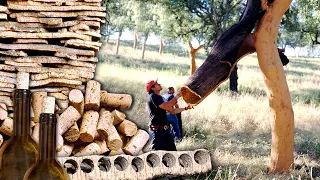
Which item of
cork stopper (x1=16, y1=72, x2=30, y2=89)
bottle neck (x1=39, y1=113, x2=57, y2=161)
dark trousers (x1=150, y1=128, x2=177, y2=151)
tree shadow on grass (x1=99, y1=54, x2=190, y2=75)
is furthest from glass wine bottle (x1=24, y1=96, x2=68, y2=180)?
tree shadow on grass (x1=99, y1=54, x2=190, y2=75)

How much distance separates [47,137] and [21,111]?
0.14 m

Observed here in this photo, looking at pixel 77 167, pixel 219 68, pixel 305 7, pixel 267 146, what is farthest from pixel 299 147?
pixel 305 7

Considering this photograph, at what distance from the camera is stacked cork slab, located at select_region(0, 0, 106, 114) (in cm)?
420

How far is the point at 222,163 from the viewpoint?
5.38 meters

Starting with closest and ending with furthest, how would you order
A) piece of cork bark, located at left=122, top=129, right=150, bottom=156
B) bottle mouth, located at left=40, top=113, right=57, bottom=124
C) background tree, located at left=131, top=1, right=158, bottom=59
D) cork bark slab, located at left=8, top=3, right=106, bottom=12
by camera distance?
bottle mouth, located at left=40, top=113, right=57, bottom=124 → cork bark slab, located at left=8, top=3, right=106, bottom=12 → piece of cork bark, located at left=122, top=129, right=150, bottom=156 → background tree, located at left=131, top=1, right=158, bottom=59

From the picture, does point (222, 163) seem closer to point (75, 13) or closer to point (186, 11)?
point (75, 13)

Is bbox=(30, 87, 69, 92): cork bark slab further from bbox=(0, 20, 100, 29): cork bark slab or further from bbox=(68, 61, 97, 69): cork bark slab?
bbox=(0, 20, 100, 29): cork bark slab

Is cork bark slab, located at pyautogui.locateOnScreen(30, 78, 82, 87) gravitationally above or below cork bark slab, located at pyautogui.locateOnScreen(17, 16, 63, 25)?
below

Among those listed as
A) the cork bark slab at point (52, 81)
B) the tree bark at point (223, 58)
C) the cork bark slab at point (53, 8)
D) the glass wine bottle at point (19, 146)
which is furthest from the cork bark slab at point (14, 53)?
the glass wine bottle at point (19, 146)

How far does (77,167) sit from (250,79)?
916cm

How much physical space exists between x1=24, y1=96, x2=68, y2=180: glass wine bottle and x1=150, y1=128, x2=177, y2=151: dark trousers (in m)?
3.51

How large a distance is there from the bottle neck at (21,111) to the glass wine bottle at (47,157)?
11cm

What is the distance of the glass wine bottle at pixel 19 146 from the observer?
142 centimetres

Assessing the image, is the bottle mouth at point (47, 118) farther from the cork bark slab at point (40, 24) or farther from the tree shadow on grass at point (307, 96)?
the tree shadow on grass at point (307, 96)
